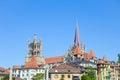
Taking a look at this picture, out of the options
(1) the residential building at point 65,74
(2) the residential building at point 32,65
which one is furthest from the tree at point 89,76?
(2) the residential building at point 32,65

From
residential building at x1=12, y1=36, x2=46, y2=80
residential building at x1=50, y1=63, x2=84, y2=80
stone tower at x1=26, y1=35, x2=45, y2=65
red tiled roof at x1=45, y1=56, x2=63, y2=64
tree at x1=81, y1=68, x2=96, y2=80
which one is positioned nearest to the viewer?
tree at x1=81, y1=68, x2=96, y2=80

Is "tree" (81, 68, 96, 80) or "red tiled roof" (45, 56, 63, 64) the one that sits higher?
"red tiled roof" (45, 56, 63, 64)

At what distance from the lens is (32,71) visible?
144m

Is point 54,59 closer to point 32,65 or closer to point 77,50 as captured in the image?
point 77,50

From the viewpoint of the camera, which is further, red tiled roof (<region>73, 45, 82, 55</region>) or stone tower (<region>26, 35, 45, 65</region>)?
stone tower (<region>26, 35, 45, 65</region>)

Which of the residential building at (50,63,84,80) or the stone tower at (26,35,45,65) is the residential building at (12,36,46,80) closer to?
the stone tower at (26,35,45,65)

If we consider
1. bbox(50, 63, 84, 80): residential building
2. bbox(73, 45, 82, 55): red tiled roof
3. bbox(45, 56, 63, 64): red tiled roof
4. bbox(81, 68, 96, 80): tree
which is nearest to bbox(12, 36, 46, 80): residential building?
bbox(45, 56, 63, 64): red tiled roof

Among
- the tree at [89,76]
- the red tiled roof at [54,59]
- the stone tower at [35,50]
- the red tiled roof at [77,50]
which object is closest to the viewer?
the tree at [89,76]

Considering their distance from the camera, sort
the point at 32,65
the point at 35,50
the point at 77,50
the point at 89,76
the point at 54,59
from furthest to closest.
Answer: the point at 35,50 < the point at 54,59 < the point at 77,50 < the point at 32,65 < the point at 89,76

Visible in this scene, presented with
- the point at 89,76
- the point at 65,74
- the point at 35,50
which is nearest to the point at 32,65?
the point at 35,50

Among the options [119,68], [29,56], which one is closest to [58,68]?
[119,68]

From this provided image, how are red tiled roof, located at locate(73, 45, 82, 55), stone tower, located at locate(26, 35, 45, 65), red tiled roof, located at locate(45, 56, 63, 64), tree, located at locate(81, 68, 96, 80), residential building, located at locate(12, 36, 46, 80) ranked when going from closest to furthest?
1. tree, located at locate(81, 68, 96, 80)
2. residential building, located at locate(12, 36, 46, 80)
3. red tiled roof, located at locate(73, 45, 82, 55)
4. red tiled roof, located at locate(45, 56, 63, 64)
5. stone tower, located at locate(26, 35, 45, 65)

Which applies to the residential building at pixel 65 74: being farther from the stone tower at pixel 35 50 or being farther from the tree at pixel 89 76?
the stone tower at pixel 35 50

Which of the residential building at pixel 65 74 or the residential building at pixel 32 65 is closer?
the residential building at pixel 65 74
